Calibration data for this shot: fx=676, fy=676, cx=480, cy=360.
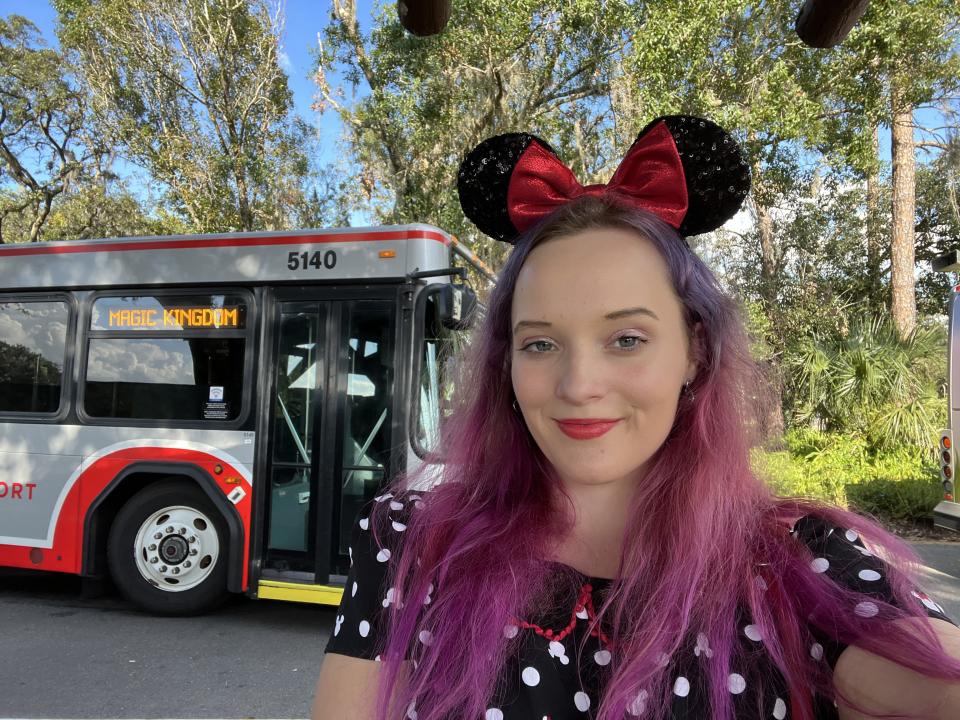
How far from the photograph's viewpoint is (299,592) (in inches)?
186

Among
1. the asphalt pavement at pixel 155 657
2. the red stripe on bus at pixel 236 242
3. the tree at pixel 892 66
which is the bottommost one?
the asphalt pavement at pixel 155 657

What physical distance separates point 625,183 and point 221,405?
432 centimetres

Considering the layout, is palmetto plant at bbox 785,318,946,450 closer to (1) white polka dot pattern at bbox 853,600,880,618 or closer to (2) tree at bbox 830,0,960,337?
(2) tree at bbox 830,0,960,337

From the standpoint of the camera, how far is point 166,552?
5.09 metres

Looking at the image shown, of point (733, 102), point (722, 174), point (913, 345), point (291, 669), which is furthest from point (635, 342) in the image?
point (913, 345)

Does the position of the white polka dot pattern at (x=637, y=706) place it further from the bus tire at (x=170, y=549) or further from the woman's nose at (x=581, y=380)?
the bus tire at (x=170, y=549)

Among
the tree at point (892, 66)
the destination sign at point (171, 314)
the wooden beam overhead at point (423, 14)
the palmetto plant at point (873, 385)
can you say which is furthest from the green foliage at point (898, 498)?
the wooden beam overhead at point (423, 14)

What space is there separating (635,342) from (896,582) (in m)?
0.57

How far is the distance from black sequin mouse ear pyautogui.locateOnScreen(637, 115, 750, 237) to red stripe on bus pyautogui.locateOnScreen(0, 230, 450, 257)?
3.53m

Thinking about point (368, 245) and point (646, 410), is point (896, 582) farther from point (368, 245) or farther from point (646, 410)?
point (368, 245)

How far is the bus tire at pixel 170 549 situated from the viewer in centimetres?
501

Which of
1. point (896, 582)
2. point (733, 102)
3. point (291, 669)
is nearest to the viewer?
point (896, 582)

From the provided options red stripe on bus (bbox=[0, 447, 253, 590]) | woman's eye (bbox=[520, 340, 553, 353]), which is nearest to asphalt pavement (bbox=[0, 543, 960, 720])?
red stripe on bus (bbox=[0, 447, 253, 590])

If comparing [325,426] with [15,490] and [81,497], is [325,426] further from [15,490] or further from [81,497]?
[15,490]
